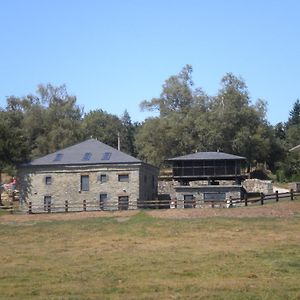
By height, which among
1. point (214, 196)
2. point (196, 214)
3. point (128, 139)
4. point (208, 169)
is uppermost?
point (128, 139)

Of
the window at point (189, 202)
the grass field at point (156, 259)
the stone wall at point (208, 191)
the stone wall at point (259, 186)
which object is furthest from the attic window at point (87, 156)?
the stone wall at point (259, 186)

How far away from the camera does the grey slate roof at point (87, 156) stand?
55.1 m

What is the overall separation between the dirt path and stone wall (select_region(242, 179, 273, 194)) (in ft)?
61.0

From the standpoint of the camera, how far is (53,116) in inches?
3396

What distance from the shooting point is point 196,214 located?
41.6m

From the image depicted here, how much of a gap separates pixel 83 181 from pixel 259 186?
2143 centimetres

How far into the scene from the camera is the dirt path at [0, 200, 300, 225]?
3997cm

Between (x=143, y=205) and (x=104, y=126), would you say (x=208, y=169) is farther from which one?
(x=104, y=126)

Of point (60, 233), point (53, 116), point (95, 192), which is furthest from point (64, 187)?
point (53, 116)

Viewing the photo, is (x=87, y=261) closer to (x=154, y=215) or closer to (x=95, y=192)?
(x=154, y=215)

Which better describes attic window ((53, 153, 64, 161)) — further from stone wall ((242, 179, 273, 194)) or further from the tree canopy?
stone wall ((242, 179, 273, 194))

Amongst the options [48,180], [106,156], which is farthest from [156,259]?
[48,180]

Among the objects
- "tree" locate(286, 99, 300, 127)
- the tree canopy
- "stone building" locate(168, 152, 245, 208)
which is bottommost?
"stone building" locate(168, 152, 245, 208)

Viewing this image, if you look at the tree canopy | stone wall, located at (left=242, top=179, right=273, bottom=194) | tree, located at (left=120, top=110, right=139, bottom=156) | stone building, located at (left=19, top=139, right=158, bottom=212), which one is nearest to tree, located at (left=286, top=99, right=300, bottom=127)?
tree, located at (left=120, top=110, right=139, bottom=156)
